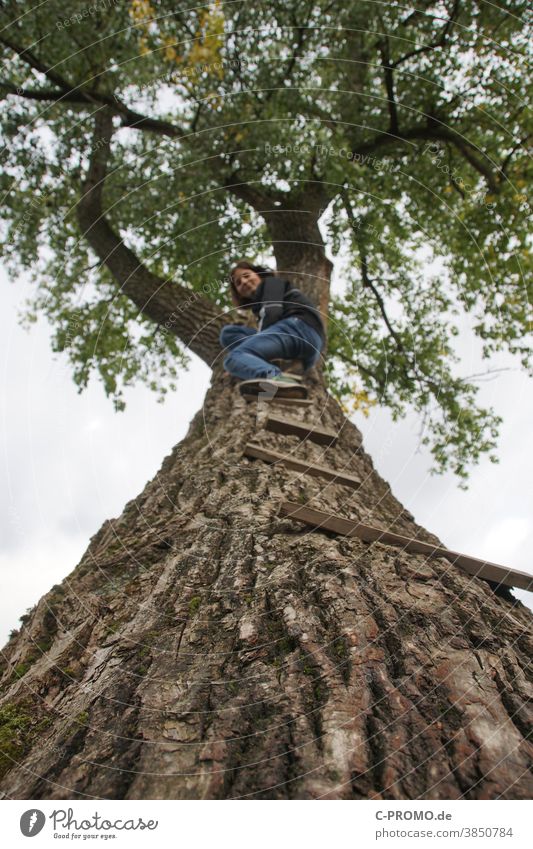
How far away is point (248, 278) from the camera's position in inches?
255

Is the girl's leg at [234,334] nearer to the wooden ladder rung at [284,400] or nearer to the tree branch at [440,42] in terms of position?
the wooden ladder rung at [284,400]

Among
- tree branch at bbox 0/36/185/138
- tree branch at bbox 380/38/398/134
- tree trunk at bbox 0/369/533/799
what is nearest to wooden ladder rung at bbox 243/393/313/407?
tree trunk at bbox 0/369/533/799

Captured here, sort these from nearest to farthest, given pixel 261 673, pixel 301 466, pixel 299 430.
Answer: pixel 261 673 < pixel 301 466 < pixel 299 430

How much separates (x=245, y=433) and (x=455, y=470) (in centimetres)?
658

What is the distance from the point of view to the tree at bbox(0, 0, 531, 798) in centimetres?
185

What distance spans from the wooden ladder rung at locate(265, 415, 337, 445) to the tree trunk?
1085 millimetres

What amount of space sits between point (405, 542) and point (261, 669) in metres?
1.37

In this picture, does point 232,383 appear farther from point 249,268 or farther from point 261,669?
point 261,669

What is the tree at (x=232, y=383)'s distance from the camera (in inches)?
72.9

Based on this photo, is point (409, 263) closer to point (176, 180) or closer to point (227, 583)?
point (176, 180)

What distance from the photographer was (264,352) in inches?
220

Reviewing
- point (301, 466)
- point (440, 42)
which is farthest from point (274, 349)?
point (440, 42)

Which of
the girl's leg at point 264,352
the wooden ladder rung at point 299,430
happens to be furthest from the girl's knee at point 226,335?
the wooden ladder rung at point 299,430
